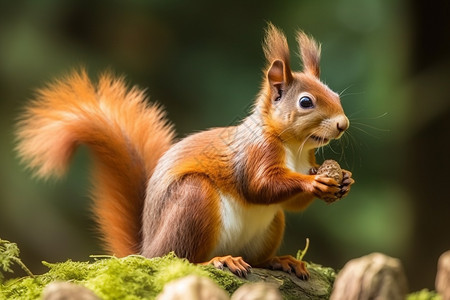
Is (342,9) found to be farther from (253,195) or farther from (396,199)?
(253,195)

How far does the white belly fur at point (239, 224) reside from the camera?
209 centimetres

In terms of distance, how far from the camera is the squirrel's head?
6.67 feet

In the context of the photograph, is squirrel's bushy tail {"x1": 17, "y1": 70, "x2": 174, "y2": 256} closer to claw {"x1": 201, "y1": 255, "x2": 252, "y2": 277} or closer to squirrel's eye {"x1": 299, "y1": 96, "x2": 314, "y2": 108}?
claw {"x1": 201, "y1": 255, "x2": 252, "y2": 277}

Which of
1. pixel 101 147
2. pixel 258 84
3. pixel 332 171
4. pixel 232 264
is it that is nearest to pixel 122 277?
pixel 232 264

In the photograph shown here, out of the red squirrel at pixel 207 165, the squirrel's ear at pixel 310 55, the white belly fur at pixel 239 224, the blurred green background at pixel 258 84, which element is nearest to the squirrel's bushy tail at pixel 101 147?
the red squirrel at pixel 207 165

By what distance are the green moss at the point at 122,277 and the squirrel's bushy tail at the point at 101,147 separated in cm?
42

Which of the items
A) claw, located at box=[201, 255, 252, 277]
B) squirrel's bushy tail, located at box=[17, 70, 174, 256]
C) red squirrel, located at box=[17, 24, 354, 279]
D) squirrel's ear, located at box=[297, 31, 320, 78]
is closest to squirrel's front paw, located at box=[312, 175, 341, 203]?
red squirrel, located at box=[17, 24, 354, 279]

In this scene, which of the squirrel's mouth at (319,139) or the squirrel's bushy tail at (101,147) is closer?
the squirrel's mouth at (319,139)

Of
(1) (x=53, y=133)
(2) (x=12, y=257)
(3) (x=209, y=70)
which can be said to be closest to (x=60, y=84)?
(1) (x=53, y=133)

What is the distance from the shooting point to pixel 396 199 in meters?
4.10

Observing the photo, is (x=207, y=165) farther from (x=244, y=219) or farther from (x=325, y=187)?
(x=325, y=187)

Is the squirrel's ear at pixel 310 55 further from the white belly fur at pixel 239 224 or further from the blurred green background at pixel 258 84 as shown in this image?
the blurred green background at pixel 258 84

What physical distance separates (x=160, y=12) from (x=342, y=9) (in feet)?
3.35

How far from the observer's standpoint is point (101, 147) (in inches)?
93.4
